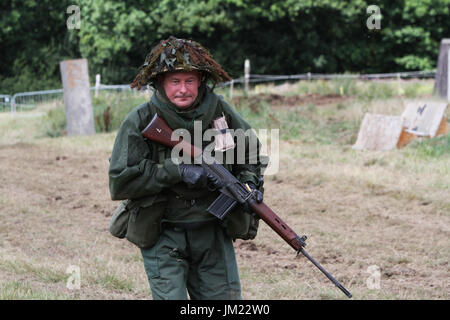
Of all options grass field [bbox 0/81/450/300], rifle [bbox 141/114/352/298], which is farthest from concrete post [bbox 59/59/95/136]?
rifle [bbox 141/114/352/298]

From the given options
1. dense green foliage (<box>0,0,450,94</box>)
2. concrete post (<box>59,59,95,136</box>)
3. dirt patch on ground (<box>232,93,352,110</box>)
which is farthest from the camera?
dense green foliage (<box>0,0,450,94</box>)

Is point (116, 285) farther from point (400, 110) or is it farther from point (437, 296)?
point (400, 110)

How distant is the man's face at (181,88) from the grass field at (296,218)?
68.2 inches

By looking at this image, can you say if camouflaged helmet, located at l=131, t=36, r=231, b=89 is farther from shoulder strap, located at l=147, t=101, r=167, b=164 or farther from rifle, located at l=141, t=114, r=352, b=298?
rifle, located at l=141, t=114, r=352, b=298

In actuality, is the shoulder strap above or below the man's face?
below

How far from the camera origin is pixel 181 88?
11.9ft

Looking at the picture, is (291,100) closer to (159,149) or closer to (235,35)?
(159,149)

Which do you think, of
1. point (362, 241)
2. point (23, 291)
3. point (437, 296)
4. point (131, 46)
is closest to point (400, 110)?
point (362, 241)

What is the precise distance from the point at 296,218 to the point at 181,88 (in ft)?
13.4

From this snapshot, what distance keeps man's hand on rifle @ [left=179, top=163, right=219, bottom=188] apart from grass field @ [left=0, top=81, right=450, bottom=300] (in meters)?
1.57

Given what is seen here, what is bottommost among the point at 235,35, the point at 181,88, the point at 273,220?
the point at 273,220

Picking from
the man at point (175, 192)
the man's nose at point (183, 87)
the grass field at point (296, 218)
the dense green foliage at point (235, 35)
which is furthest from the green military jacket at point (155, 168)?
the dense green foliage at point (235, 35)

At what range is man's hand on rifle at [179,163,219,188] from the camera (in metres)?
3.52

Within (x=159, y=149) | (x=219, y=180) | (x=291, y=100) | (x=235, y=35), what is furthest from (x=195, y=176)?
(x=235, y=35)
